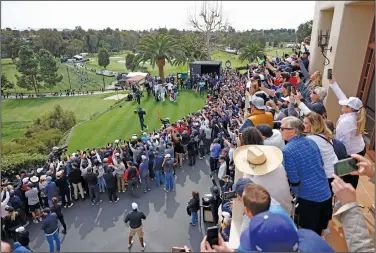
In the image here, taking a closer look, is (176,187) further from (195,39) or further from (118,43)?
(118,43)

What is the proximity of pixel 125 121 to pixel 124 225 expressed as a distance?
44.6 feet

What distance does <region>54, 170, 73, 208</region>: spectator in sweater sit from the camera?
10.4m

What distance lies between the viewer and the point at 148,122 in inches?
853

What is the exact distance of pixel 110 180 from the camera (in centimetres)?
1082

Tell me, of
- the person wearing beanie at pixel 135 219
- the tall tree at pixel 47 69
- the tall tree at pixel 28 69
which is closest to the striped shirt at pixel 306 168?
the person wearing beanie at pixel 135 219

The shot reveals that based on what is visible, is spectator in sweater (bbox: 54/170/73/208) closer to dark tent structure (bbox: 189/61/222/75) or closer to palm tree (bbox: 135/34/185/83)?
dark tent structure (bbox: 189/61/222/75)

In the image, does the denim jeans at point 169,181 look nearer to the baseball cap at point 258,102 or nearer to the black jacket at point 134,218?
the black jacket at point 134,218

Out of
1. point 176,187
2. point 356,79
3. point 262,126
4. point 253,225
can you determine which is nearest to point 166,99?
point 176,187

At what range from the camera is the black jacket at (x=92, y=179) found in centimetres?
1064

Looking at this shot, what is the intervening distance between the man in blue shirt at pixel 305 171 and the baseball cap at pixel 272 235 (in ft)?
5.13

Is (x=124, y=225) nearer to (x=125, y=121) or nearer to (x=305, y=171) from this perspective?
(x=305, y=171)

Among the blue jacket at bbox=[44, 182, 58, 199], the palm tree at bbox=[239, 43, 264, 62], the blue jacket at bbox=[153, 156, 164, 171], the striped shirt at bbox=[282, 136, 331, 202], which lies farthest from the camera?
the palm tree at bbox=[239, 43, 264, 62]

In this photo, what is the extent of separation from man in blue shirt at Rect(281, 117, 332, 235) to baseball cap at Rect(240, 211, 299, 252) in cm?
156

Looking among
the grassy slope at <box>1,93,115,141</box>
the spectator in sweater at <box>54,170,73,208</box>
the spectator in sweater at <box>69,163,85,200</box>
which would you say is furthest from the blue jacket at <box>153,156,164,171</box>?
the grassy slope at <box>1,93,115,141</box>
